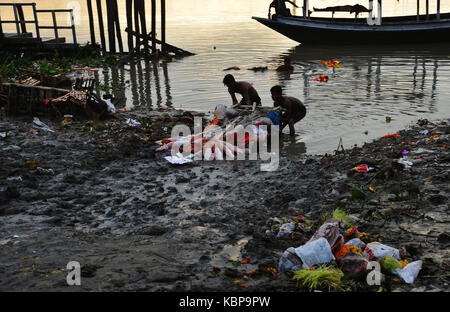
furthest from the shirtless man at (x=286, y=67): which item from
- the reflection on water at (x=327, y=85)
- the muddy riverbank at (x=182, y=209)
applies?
the muddy riverbank at (x=182, y=209)

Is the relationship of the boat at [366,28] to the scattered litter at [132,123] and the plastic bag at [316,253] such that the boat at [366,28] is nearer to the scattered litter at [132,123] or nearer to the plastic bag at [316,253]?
the scattered litter at [132,123]

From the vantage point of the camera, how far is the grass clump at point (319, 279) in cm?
329

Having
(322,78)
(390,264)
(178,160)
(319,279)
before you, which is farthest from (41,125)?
(322,78)

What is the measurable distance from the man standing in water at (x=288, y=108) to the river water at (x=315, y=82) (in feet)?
0.90

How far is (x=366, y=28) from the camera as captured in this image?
18.7 m

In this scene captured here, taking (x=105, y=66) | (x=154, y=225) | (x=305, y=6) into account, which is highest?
(x=305, y=6)

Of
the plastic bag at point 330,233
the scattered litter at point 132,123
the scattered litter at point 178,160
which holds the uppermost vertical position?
the scattered litter at point 132,123

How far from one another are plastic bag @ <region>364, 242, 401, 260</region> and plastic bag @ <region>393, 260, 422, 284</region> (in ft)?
0.68

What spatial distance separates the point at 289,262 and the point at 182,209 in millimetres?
1855

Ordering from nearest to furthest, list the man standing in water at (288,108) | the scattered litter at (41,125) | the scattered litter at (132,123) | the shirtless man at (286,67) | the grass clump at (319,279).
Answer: the grass clump at (319,279), the man standing in water at (288,108), the scattered litter at (41,125), the scattered litter at (132,123), the shirtless man at (286,67)
